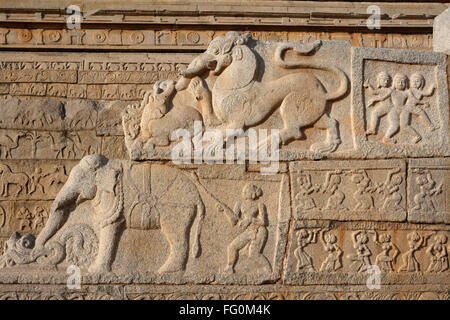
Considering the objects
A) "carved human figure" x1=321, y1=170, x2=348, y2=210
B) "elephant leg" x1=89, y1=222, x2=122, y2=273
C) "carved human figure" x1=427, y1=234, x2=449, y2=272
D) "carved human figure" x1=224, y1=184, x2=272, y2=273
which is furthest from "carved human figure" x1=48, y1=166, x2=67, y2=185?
"carved human figure" x1=427, y1=234, x2=449, y2=272

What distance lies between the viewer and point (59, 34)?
7.57 metres

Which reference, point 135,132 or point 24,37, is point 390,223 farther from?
point 24,37

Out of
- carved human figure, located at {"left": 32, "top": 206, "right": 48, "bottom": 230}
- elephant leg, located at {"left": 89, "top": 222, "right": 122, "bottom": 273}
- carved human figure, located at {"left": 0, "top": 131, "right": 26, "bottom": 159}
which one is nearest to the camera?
elephant leg, located at {"left": 89, "top": 222, "right": 122, "bottom": 273}

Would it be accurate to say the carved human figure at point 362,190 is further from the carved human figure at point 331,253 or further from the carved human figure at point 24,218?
A: the carved human figure at point 24,218

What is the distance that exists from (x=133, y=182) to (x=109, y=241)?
0.41 meters

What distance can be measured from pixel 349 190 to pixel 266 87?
0.88 metres

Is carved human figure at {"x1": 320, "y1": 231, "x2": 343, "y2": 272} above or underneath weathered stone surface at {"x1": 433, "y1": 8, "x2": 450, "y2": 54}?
underneath

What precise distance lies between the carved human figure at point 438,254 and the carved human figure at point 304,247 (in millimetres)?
774

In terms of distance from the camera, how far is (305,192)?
3984mm

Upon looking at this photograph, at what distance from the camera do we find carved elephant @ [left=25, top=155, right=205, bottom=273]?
3.89m

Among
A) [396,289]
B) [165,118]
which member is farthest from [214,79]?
[396,289]

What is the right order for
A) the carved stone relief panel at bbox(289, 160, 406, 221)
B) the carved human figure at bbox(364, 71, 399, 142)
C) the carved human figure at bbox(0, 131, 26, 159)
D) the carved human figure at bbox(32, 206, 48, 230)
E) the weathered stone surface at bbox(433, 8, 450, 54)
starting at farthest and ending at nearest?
the carved human figure at bbox(0, 131, 26, 159)
the carved human figure at bbox(32, 206, 48, 230)
the weathered stone surface at bbox(433, 8, 450, 54)
the carved human figure at bbox(364, 71, 399, 142)
the carved stone relief panel at bbox(289, 160, 406, 221)

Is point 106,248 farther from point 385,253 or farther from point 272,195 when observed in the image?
point 385,253

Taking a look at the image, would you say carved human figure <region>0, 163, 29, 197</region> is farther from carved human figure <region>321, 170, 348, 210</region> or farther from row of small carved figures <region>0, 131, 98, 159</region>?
carved human figure <region>321, 170, 348, 210</region>
